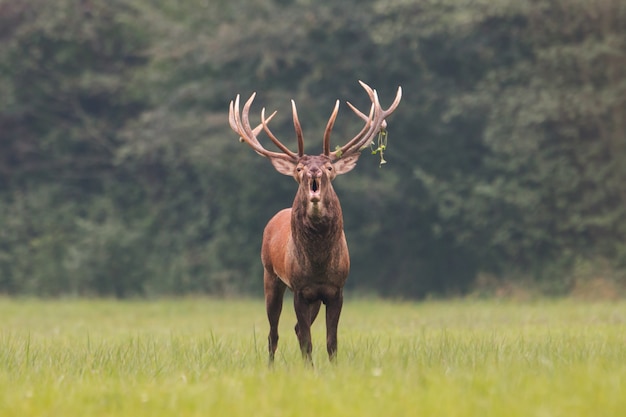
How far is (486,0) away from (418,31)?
214 cm

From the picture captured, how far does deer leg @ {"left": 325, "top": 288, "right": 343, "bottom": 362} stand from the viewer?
10.2 metres

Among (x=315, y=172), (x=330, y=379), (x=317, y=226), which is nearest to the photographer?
(x=330, y=379)

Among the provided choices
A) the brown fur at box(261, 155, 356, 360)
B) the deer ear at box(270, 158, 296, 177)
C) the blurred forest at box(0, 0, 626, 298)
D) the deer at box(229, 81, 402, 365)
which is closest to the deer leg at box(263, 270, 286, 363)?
the deer at box(229, 81, 402, 365)

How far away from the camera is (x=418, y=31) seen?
28594mm

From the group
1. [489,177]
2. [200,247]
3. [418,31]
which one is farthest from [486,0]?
[200,247]

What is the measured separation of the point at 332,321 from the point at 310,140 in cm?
1893

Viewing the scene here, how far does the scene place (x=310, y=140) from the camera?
28984mm

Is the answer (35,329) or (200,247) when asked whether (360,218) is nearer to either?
(200,247)

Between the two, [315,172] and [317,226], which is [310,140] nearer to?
[317,226]

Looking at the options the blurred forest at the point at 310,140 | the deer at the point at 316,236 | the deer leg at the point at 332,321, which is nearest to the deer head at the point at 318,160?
the deer at the point at 316,236

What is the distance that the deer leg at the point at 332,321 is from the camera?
1017cm

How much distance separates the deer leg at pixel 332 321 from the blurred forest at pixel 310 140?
16806 mm

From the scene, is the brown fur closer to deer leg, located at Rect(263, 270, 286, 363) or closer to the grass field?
the grass field

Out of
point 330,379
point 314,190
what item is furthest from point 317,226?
point 330,379
